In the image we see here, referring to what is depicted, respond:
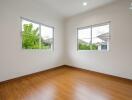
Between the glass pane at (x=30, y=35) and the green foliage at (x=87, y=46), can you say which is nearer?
the glass pane at (x=30, y=35)

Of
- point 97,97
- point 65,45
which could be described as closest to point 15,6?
point 65,45

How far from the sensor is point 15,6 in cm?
293

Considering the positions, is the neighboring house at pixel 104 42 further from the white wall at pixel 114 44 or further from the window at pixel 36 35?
the window at pixel 36 35

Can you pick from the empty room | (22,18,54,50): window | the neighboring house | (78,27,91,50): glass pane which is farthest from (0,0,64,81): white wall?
the neighboring house

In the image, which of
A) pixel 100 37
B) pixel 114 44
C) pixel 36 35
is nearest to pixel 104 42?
pixel 100 37

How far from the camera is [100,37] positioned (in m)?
3.74

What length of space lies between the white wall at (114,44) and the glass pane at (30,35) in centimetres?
204

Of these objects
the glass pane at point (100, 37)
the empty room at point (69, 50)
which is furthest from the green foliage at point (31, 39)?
the glass pane at point (100, 37)

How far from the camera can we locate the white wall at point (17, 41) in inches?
105

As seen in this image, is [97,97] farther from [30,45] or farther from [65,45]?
[65,45]

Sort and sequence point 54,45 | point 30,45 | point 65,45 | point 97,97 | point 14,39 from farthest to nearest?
point 65,45 → point 54,45 → point 30,45 → point 14,39 → point 97,97

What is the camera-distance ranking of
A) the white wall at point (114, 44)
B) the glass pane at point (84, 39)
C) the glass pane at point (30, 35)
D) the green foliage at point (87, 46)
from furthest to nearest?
the glass pane at point (84, 39) < the green foliage at point (87, 46) < the glass pane at point (30, 35) < the white wall at point (114, 44)

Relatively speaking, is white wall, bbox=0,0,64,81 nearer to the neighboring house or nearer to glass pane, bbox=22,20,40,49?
glass pane, bbox=22,20,40,49

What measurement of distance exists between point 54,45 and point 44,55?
784 mm
